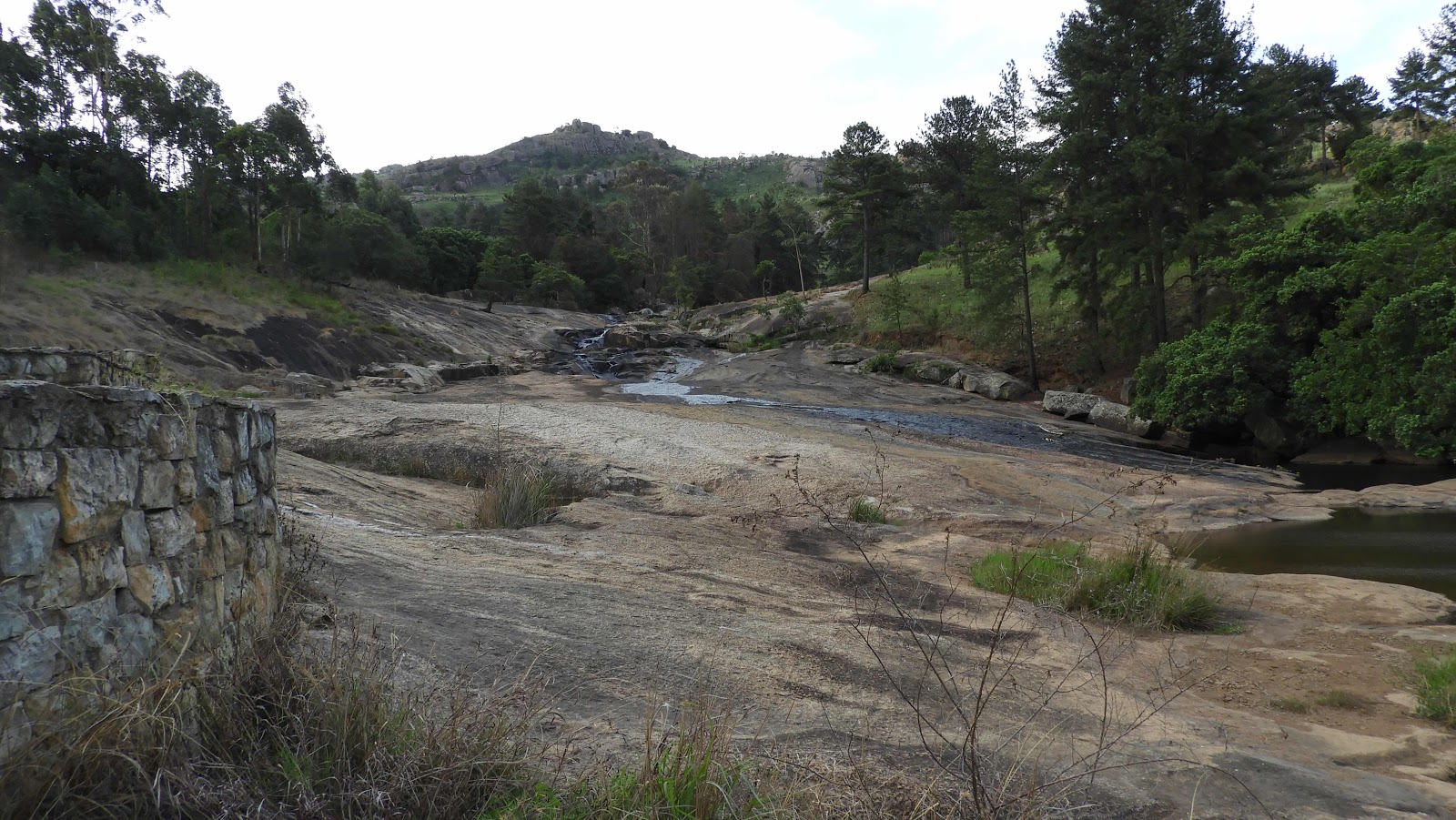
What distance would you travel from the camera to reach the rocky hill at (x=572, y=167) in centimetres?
13812

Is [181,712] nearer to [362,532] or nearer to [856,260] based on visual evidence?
[362,532]

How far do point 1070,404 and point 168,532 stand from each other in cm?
2490

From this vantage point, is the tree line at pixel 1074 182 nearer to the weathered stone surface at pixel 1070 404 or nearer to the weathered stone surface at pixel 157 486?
the weathered stone surface at pixel 1070 404

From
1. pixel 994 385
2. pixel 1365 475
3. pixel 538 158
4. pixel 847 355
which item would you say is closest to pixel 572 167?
pixel 538 158

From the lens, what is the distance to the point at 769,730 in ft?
13.4

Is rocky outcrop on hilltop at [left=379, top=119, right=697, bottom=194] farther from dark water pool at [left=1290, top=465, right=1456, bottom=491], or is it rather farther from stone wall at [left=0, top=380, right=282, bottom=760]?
stone wall at [left=0, top=380, right=282, bottom=760]

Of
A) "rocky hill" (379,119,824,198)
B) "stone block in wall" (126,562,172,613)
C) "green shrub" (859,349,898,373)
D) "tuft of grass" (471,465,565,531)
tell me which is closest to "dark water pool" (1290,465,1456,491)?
"tuft of grass" (471,465,565,531)

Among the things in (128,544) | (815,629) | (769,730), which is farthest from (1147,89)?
(128,544)

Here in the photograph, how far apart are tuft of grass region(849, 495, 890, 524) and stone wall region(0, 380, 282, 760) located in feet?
25.5

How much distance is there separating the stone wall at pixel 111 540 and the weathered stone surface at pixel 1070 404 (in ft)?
79.2

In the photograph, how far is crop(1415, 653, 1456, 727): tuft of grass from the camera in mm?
5125

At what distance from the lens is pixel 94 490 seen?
2.78 meters

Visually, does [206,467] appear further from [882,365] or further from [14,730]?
[882,365]

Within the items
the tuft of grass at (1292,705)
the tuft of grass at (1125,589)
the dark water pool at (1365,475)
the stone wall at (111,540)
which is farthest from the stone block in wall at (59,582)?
the dark water pool at (1365,475)
